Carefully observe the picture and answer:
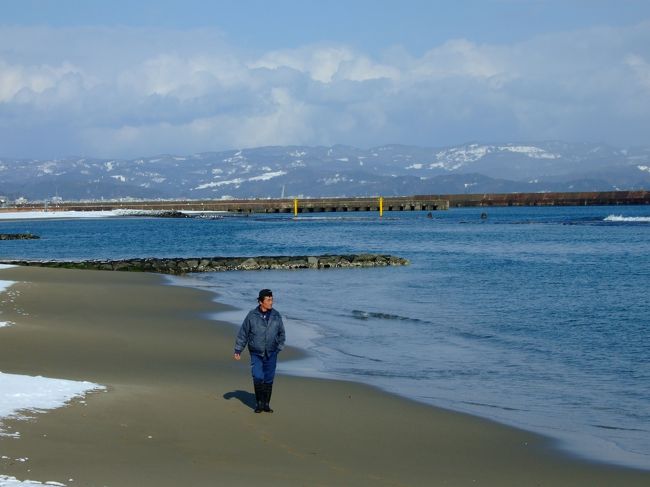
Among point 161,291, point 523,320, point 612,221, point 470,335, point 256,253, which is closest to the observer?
point 470,335

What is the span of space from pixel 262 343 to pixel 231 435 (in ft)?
5.59

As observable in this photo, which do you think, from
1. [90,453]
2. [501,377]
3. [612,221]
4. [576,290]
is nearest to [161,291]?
[576,290]

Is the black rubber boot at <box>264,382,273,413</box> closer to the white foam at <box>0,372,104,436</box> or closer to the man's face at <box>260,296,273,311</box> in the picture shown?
the man's face at <box>260,296,273,311</box>

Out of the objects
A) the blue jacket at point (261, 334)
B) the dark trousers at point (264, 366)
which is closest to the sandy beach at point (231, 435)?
the dark trousers at point (264, 366)

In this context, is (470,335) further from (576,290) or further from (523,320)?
(576,290)

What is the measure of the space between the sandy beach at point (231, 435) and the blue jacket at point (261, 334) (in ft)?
2.79

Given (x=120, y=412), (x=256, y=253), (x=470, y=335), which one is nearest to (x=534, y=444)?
(x=120, y=412)

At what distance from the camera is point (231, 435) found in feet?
37.1

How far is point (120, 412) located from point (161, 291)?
20.2 m

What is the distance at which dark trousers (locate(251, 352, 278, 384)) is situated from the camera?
12.7 metres

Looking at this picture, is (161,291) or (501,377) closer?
(501,377)

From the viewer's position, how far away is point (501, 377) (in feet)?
55.6

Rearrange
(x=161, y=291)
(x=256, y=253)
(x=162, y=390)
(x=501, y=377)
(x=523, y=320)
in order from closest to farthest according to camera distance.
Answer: (x=162, y=390) → (x=501, y=377) → (x=523, y=320) → (x=161, y=291) → (x=256, y=253)

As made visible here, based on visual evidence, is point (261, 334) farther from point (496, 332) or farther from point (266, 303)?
point (496, 332)
